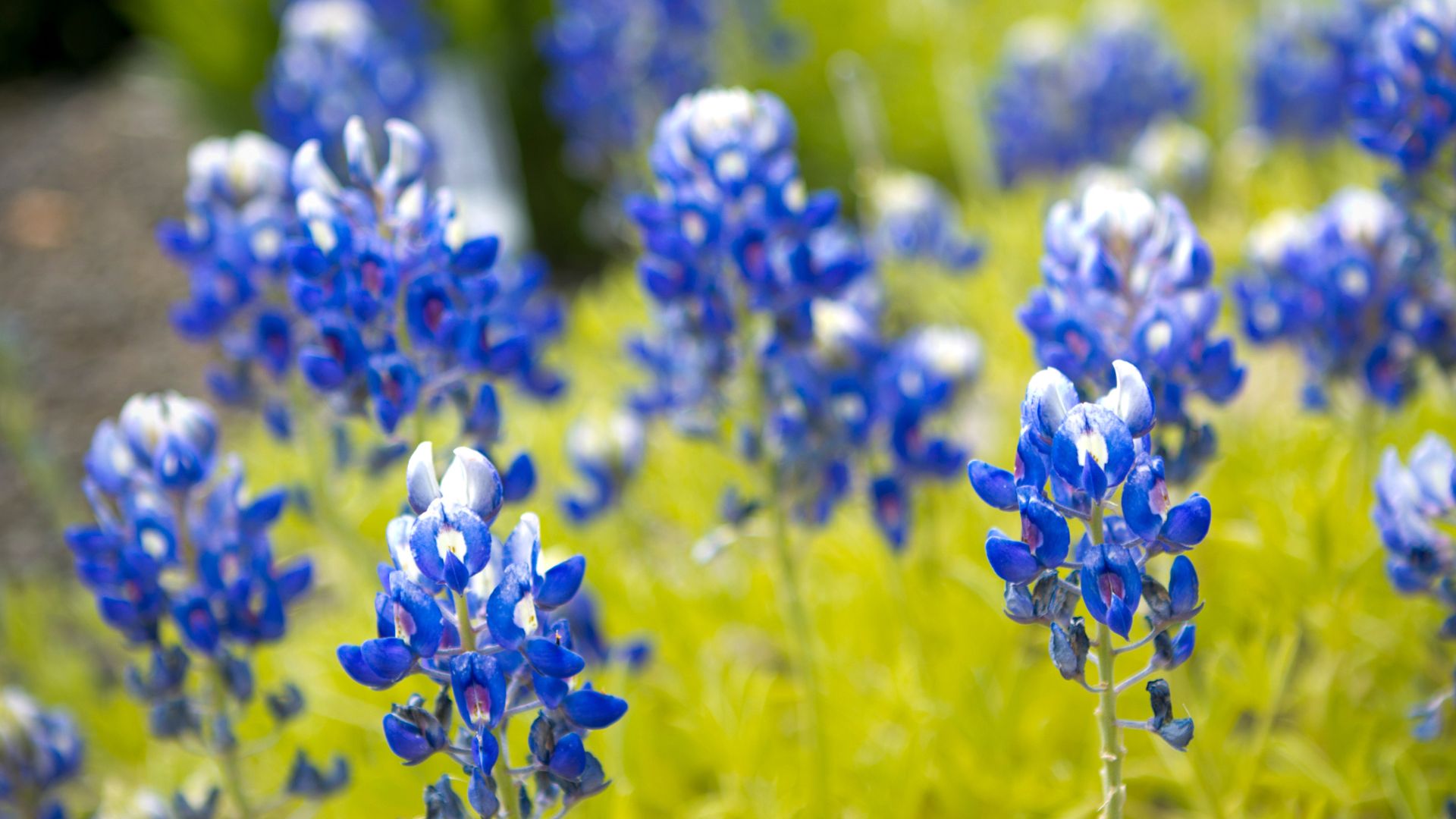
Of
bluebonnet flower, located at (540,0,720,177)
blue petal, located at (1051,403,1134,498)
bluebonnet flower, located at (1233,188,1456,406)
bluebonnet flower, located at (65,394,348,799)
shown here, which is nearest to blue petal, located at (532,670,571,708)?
blue petal, located at (1051,403,1134,498)

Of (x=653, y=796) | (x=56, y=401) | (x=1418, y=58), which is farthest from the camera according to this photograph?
(x=56, y=401)

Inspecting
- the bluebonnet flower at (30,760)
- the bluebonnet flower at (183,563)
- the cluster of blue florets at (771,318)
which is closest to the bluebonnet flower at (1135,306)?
the cluster of blue florets at (771,318)

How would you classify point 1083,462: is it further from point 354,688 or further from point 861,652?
point 354,688

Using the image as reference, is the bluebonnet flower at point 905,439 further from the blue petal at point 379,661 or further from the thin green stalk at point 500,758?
the blue petal at point 379,661

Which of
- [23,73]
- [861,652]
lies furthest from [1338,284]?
[23,73]

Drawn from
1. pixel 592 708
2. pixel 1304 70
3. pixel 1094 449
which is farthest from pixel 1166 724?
pixel 1304 70

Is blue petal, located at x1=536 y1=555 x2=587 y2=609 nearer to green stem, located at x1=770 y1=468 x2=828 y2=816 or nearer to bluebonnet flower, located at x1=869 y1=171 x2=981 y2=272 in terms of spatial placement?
green stem, located at x1=770 y1=468 x2=828 y2=816
